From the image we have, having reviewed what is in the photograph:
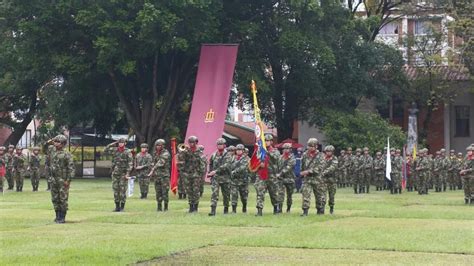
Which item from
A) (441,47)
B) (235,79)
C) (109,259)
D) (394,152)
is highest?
(441,47)

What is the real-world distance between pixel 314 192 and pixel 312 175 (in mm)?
526

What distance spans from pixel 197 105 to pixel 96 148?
16545 mm

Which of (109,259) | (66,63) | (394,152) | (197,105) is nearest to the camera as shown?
(109,259)

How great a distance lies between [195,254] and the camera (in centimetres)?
1370

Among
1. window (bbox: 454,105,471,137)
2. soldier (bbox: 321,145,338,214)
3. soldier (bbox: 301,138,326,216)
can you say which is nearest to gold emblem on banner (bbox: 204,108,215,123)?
soldier (bbox: 321,145,338,214)

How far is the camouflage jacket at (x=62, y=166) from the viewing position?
18.8 m

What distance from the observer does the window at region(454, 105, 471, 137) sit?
5822 cm

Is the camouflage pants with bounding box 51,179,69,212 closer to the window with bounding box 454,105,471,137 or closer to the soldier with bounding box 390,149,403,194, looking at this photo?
the soldier with bounding box 390,149,403,194

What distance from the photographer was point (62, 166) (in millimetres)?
18828

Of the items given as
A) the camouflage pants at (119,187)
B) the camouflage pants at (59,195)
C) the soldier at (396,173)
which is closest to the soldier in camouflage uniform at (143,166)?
the camouflage pants at (119,187)

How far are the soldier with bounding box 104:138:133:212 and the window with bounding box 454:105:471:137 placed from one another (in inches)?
1581

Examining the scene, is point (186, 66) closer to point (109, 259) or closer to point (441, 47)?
point (441, 47)

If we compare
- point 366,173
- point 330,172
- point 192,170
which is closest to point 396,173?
point 366,173

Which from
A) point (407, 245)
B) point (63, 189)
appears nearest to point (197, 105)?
point (63, 189)
